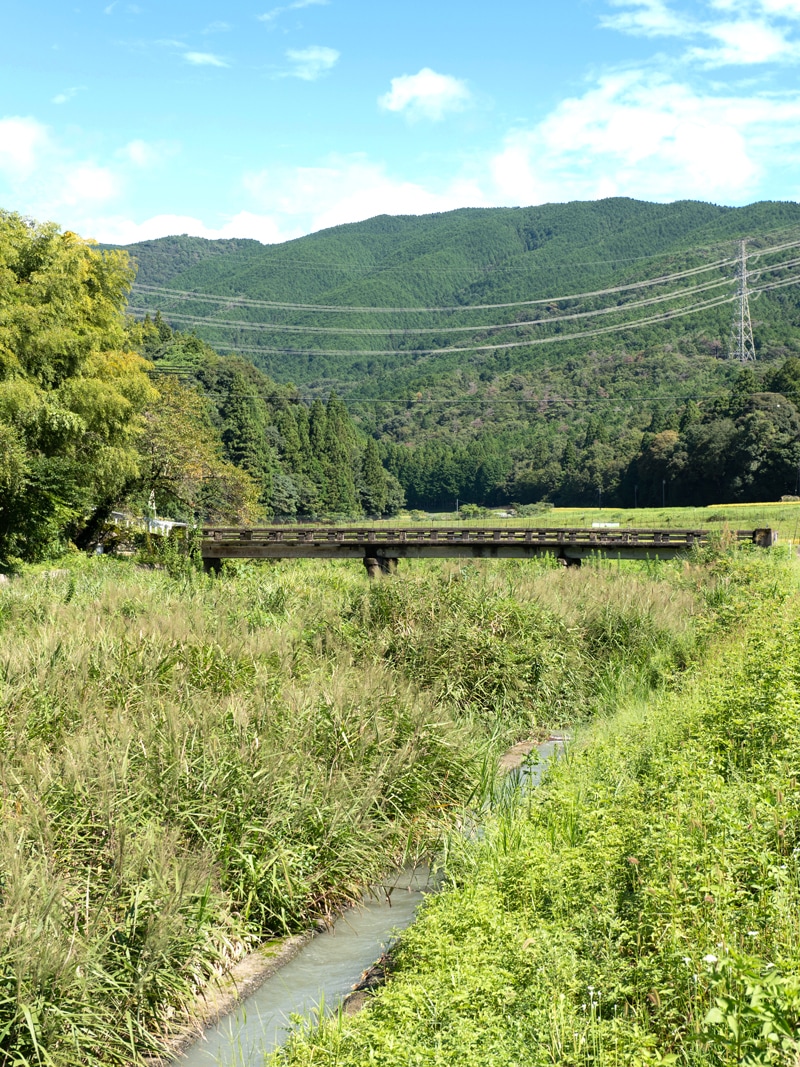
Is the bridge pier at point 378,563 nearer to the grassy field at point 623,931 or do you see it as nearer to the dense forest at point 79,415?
the dense forest at point 79,415

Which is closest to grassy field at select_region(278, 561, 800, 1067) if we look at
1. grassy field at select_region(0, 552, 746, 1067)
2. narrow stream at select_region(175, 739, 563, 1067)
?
narrow stream at select_region(175, 739, 563, 1067)

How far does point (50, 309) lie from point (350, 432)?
248ft

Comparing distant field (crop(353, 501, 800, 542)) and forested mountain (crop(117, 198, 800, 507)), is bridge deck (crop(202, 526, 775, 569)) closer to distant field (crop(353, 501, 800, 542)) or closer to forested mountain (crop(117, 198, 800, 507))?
distant field (crop(353, 501, 800, 542))

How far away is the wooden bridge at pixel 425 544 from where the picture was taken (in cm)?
3412

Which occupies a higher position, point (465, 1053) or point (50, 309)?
point (50, 309)

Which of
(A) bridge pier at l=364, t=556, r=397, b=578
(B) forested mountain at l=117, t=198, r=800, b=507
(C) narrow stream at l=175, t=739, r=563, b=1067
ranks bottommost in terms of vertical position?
(C) narrow stream at l=175, t=739, r=563, b=1067

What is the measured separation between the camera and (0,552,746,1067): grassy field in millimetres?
5969

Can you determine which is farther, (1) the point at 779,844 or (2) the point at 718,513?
(2) the point at 718,513

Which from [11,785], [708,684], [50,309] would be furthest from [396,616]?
[50,309]

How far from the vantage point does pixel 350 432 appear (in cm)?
10669

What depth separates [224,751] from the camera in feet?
26.6

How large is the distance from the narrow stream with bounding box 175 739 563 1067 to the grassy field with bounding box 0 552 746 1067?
9.2 inches

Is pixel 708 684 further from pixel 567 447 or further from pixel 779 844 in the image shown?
pixel 567 447

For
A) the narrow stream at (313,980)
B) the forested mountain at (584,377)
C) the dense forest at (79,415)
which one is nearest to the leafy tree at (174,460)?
the dense forest at (79,415)
